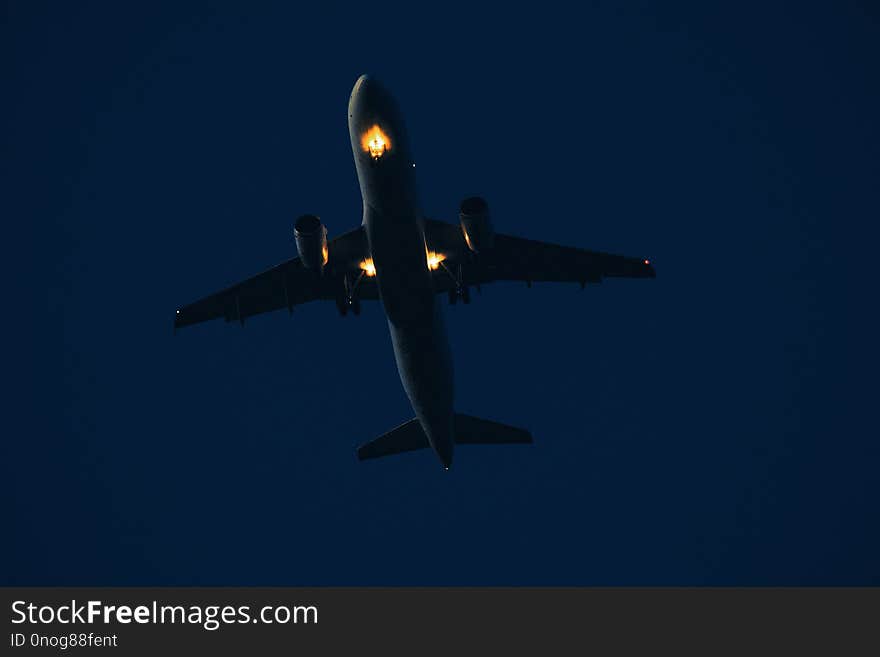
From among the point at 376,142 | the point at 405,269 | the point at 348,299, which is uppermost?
the point at 376,142

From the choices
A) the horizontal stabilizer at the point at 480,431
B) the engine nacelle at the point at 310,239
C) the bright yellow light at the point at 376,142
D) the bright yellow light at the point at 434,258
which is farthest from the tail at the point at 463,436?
the bright yellow light at the point at 376,142

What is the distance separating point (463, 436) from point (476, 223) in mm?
10856

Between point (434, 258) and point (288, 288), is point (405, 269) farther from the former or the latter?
point (288, 288)

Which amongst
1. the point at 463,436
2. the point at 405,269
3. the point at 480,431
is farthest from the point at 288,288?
the point at 480,431

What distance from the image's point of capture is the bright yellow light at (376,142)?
30938mm

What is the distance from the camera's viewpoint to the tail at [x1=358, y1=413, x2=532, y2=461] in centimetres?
4053

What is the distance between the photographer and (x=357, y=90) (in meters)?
31.5

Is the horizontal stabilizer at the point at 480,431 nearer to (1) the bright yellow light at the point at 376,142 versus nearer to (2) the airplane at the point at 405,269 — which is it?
(2) the airplane at the point at 405,269

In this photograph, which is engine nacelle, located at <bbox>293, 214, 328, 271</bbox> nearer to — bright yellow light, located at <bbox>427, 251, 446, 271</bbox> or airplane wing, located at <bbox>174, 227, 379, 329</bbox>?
airplane wing, located at <bbox>174, 227, 379, 329</bbox>

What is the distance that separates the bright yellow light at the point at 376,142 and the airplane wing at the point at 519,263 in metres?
4.45

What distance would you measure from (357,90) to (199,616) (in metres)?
15.2

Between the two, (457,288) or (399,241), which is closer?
(399,241)

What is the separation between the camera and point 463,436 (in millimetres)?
40562

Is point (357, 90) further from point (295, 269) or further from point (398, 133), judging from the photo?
point (295, 269)
